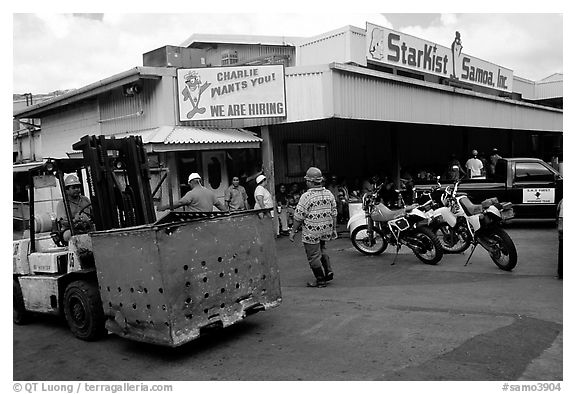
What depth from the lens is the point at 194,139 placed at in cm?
1096

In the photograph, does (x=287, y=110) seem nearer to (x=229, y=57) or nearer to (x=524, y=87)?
(x=229, y=57)

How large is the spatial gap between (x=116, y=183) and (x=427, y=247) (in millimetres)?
5314

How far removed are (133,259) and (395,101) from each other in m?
10.2

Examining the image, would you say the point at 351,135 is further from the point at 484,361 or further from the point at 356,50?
the point at 484,361

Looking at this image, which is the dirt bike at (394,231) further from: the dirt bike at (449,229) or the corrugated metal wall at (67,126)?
the corrugated metal wall at (67,126)

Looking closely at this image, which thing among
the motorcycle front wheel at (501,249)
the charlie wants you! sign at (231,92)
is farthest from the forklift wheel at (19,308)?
the motorcycle front wheel at (501,249)

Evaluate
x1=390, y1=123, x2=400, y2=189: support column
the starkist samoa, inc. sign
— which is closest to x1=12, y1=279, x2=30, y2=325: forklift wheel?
the starkist samoa, inc. sign

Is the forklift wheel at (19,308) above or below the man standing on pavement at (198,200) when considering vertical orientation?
below

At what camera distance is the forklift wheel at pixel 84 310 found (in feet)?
18.4

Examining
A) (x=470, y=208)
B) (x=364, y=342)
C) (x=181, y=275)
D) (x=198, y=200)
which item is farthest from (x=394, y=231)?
(x=181, y=275)

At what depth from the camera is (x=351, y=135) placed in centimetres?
1766

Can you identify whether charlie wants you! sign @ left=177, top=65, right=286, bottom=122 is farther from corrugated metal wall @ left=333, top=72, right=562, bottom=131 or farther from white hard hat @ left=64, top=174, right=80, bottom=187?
white hard hat @ left=64, top=174, right=80, bottom=187

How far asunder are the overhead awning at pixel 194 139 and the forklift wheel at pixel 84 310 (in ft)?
16.8

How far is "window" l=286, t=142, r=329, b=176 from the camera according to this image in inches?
598
